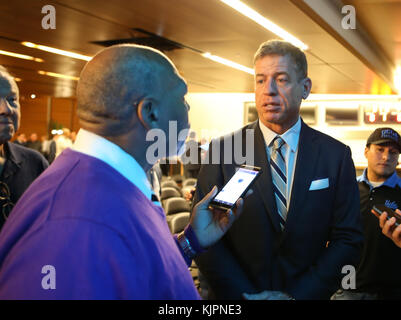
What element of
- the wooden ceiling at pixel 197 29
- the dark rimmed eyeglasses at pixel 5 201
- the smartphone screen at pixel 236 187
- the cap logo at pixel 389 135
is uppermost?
the wooden ceiling at pixel 197 29

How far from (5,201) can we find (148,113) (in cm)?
103

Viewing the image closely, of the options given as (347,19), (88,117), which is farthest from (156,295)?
(347,19)

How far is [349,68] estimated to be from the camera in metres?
8.25

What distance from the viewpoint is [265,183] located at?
1.79 meters

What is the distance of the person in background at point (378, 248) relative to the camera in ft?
9.96

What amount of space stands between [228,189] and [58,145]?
45.2ft

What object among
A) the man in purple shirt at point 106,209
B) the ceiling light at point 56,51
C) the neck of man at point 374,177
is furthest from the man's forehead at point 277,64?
the ceiling light at point 56,51

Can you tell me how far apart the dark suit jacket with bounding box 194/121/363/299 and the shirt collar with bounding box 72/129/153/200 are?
0.83m

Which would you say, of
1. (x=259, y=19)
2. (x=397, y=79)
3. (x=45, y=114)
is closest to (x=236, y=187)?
(x=259, y=19)

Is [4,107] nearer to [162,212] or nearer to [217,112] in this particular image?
[162,212]

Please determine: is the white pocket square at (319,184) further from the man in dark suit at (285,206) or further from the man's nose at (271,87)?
the man's nose at (271,87)

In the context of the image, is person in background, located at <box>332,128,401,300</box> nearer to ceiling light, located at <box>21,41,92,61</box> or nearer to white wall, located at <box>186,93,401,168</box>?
ceiling light, located at <box>21,41,92,61</box>

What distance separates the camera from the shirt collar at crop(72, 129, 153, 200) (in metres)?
0.94

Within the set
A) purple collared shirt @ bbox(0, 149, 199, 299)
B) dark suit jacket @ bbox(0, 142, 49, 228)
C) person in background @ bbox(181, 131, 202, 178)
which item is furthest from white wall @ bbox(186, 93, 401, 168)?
purple collared shirt @ bbox(0, 149, 199, 299)
